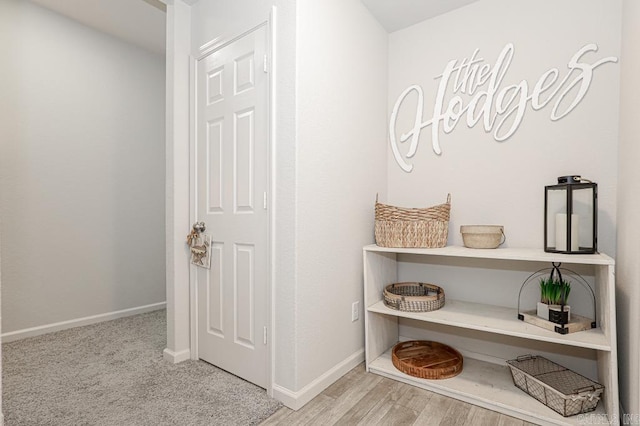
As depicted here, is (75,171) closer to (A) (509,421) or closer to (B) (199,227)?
(B) (199,227)

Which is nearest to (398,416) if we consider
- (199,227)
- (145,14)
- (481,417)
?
(481,417)

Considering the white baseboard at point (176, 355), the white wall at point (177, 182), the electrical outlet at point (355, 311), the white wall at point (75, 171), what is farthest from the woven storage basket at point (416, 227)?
the white wall at point (75, 171)

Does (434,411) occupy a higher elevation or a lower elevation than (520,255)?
lower

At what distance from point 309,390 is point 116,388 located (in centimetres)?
103

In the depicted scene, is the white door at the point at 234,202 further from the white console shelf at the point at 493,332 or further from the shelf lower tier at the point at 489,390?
the shelf lower tier at the point at 489,390

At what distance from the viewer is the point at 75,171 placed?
9.30ft

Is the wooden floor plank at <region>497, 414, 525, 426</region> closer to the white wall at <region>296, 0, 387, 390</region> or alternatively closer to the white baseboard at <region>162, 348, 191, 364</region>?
the white wall at <region>296, 0, 387, 390</region>

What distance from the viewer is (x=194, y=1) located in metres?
2.19

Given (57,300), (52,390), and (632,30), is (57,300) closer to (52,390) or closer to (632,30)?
(52,390)

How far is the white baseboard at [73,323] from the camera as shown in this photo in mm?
2508

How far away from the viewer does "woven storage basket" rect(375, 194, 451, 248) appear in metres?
1.95

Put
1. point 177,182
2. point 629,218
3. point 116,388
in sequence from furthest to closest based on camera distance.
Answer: point 177,182 → point 116,388 → point 629,218

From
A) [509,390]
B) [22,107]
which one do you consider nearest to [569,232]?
[509,390]

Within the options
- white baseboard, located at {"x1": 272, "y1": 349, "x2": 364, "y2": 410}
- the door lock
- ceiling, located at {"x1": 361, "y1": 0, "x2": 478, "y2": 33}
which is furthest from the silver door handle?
ceiling, located at {"x1": 361, "y1": 0, "x2": 478, "y2": 33}
